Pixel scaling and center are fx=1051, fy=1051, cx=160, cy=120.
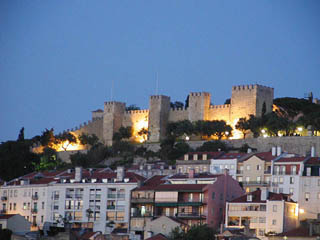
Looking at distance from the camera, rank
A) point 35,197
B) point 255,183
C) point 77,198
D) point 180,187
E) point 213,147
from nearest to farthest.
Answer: point 180,187, point 255,183, point 77,198, point 35,197, point 213,147

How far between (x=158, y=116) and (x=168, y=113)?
4.67 feet

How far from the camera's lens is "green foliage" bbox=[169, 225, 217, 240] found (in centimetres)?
6075

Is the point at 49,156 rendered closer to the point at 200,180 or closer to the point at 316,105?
the point at 316,105

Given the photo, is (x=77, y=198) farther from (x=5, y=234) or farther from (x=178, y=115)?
(x=178, y=115)

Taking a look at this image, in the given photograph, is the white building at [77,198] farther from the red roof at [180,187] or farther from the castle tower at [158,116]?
the castle tower at [158,116]

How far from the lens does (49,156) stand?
A: 341 feet

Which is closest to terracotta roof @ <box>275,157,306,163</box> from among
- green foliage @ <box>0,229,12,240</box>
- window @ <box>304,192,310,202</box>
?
window @ <box>304,192,310,202</box>

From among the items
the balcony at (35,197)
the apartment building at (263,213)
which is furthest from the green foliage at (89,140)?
the apartment building at (263,213)

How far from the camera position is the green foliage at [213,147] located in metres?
92.2

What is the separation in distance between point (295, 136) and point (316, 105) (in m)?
19.7

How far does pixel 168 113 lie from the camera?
10800cm

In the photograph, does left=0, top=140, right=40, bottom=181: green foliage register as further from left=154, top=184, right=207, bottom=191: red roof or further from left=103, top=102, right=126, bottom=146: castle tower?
left=154, top=184, right=207, bottom=191: red roof

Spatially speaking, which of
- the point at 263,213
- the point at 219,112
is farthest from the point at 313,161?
the point at 219,112

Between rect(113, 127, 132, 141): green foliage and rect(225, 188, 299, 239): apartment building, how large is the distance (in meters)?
40.9
